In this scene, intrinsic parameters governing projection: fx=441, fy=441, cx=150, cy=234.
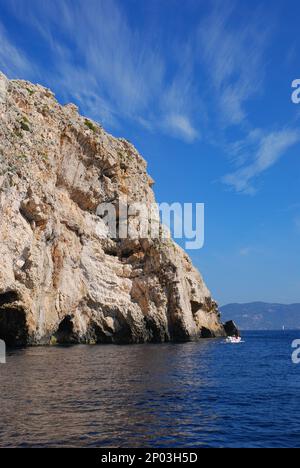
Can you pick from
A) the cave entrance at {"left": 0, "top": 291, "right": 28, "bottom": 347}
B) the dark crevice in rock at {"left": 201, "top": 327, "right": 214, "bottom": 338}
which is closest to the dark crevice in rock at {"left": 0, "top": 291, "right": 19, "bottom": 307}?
the cave entrance at {"left": 0, "top": 291, "right": 28, "bottom": 347}

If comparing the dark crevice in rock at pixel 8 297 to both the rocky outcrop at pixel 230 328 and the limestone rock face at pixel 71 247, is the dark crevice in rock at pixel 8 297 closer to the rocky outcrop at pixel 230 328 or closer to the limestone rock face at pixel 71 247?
the limestone rock face at pixel 71 247

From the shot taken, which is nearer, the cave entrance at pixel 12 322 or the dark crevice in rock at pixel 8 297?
the dark crevice in rock at pixel 8 297

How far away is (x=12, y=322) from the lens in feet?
172

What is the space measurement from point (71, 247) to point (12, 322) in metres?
14.4

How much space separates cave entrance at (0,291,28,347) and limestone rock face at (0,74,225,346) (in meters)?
0.12

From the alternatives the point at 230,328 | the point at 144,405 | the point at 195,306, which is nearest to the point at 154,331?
the point at 195,306

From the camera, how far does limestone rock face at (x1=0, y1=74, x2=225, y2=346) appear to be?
5206 centimetres

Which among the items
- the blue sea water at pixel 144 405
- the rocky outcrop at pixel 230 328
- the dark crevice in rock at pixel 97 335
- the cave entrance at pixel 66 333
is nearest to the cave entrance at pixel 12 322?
the cave entrance at pixel 66 333

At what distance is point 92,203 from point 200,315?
33.3m

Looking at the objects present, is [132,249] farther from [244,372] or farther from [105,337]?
[244,372]

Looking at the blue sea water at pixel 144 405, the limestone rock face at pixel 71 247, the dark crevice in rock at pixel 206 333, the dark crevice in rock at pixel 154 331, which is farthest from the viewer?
the dark crevice in rock at pixel 206 333

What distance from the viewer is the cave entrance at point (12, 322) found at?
50500mm

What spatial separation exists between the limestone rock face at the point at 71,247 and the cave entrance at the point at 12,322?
12 cm
